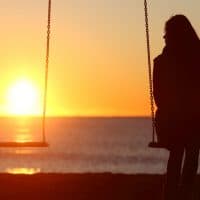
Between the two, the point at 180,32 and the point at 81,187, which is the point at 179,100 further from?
the point at 81,187

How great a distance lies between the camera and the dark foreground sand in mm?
11562

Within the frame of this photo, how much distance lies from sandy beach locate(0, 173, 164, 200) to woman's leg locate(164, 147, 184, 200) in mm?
1542

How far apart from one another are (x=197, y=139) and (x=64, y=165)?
68945 millimetres

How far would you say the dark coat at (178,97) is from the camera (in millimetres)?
9859

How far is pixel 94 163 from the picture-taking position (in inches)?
3243

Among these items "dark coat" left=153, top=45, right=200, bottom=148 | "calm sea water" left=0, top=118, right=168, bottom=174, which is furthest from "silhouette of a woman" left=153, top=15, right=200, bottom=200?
"calm sea water" left=0, top=118, right=168, bottom=174

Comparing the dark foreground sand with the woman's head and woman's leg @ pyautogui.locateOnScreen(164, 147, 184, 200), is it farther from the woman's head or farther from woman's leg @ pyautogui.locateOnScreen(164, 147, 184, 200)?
the woman's head

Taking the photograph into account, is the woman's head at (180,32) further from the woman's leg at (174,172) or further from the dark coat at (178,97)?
the woman's leg at (174,172)

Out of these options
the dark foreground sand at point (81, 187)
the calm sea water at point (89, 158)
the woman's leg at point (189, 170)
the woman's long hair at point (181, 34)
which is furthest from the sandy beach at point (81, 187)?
the calm sea water at point (89, 158)

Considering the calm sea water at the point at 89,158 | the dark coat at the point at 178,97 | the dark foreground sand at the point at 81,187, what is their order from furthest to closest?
the calm sea water at the point at 89,158 → the dark foreground sand at the point at 81,187 → the dark coat at the point at 178,97

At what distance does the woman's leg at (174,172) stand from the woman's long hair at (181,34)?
1.08m

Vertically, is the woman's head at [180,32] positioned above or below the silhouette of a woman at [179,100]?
above

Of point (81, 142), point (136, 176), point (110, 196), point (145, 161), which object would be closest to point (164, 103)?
point (110, 196)

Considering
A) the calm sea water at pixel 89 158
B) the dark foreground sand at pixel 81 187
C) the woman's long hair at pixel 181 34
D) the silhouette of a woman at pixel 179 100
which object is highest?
the calm sea water at pixel 89 158
